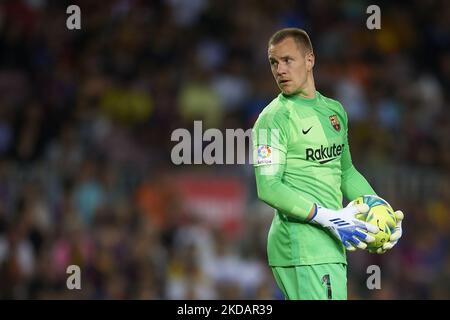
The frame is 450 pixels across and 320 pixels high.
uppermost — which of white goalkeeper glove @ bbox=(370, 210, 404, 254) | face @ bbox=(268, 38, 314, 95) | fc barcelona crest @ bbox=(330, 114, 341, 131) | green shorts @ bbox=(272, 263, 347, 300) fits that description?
face @ bbox=(268, 38, 314, 95)

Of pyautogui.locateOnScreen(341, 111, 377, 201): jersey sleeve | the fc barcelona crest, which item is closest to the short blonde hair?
the fc barcelona crest

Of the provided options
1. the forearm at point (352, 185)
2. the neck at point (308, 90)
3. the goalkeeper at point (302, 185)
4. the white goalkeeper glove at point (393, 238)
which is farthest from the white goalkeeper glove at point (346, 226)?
the neck at point (308, 90)

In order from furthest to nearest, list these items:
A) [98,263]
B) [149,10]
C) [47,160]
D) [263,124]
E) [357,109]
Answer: [149,10] < [357,109] < [47,160] < [98,263] < [263,124]

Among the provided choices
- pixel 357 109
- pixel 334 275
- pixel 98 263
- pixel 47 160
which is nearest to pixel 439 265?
pixel 357 109

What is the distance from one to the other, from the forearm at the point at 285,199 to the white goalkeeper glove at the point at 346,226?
0.18 feet

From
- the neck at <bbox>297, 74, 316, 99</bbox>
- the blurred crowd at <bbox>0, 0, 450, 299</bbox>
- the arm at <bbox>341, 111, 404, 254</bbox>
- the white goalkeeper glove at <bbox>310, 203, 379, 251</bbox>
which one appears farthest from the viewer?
the blurred crowd at <bbox>0, 0, 450, 299</bbox>

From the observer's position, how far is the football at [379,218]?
5.71 metres

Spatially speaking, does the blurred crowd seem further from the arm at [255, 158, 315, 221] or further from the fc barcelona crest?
the arm at [255, 158, 315, 221]

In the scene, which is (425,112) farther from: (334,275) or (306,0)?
(334,275)

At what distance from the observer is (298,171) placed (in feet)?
19.2

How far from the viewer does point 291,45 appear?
5832 mm

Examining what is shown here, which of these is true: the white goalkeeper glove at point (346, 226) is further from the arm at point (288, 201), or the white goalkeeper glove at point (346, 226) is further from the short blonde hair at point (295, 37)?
the short blonde hair at point (295, 37)

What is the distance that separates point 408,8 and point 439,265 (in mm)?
4466

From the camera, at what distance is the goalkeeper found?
222 inches
